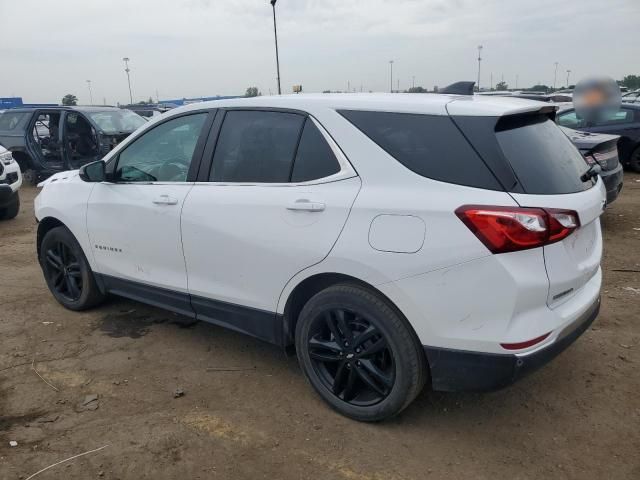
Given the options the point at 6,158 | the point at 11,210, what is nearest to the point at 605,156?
the point at 6,158

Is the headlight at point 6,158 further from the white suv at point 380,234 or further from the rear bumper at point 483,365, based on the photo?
the rear bumper at point 483,365

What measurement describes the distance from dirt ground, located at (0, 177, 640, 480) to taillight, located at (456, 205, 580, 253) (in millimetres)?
1101

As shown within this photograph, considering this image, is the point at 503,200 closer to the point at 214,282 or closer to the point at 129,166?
the point at 214,282

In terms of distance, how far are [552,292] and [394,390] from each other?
0.90 m

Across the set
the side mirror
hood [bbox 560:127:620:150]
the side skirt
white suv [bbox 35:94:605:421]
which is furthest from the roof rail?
hood [bbox 560:127:620:150]

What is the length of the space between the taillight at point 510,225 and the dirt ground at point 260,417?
1101 mm

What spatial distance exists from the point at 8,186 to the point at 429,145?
7927mm

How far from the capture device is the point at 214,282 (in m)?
3.45

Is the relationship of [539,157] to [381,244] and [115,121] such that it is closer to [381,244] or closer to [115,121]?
[381,244]

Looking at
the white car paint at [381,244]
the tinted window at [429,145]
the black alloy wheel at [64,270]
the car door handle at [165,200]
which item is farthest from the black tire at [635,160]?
the black alloy wheel at [64,270]

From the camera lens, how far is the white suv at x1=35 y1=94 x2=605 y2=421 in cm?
247

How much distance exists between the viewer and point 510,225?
94.0 inches

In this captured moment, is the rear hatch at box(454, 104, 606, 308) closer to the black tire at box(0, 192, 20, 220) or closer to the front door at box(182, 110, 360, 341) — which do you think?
the front door at box(182, 110, 360, 341)

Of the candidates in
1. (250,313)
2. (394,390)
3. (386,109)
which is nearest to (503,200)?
(386,109)
